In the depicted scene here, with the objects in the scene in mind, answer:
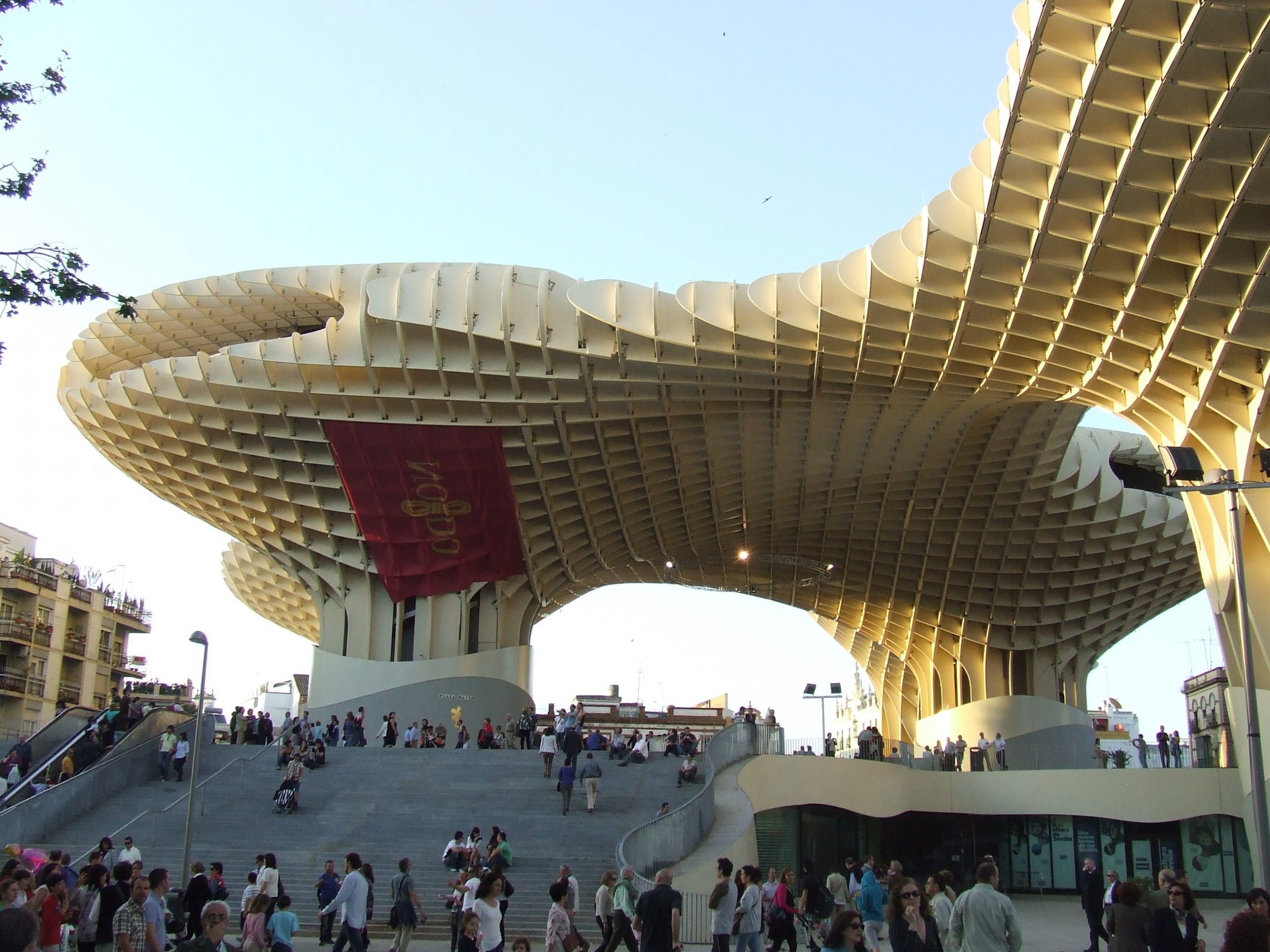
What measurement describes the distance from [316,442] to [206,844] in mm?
15494

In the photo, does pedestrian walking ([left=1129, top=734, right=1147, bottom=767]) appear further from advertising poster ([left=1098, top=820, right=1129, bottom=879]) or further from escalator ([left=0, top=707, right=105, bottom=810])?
escalator ([left=0, top=707, right=105, bottom=810])

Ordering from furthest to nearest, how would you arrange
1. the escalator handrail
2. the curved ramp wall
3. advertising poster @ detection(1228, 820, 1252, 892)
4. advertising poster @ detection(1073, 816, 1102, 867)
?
the curved ramp wall < advertising poster @ detection(1073, 816, 1102, 867) < advertising poster @ detection(1228, 820, 1252, 892) < the escalator handrail

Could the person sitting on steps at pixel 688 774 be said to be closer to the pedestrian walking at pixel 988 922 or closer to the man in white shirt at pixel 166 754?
the man in white shirt at pixel 166 754

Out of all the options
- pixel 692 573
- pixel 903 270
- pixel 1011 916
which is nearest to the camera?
pixel 1011 916

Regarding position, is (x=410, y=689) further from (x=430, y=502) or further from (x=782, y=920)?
(x=782, y=920)

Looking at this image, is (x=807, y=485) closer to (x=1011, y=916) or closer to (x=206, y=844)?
(x=206, y=844)

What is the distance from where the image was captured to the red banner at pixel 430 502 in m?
36.7

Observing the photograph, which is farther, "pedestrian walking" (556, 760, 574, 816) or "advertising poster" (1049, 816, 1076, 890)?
"advertising poster" (1049, 816, 1076, 890)

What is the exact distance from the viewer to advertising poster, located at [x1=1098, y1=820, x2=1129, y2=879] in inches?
1455

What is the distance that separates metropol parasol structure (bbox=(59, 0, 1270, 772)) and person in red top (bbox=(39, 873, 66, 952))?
12.3 m

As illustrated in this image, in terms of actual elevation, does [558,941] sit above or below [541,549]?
below

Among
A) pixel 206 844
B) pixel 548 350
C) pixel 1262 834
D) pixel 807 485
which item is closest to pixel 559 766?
pixel 206 844

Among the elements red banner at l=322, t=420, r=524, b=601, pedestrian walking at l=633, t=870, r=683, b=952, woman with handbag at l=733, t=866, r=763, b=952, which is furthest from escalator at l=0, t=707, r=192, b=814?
pedestrian walking at l=633, t=870, r=683, b=952

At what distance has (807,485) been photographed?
4262 centimetres
